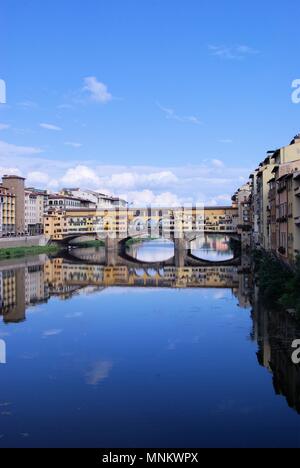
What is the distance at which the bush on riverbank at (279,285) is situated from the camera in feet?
39.7

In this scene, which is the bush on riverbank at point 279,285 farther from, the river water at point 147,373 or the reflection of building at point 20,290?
the reflection of building at point 20,290

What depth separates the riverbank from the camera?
34125 mm

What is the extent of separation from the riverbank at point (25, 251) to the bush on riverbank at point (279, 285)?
2079 cm

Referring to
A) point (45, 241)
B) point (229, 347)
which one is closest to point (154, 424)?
point (229, 347)

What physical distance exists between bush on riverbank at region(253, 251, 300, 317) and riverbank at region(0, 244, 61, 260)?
818 inches

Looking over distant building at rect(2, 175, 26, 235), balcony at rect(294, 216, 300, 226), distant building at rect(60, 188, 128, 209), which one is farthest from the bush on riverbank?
distant building at rect(60, 188, 128, 209)

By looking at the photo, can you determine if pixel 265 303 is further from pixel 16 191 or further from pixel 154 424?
pixel 16 191

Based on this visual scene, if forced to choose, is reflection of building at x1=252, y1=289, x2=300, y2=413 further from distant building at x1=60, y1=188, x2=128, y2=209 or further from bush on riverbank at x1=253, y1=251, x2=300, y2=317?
distant building at x1=60, y1=188, x2=128, y2=209

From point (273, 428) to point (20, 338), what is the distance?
667 centimetres

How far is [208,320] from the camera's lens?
13461 mm

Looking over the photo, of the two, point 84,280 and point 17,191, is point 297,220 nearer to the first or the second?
point 84,280

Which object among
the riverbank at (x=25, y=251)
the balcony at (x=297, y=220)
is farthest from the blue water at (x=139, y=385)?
the riverbank at (x=25, y=251)

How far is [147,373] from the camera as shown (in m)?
8.91

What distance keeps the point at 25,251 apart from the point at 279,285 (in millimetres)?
24881
